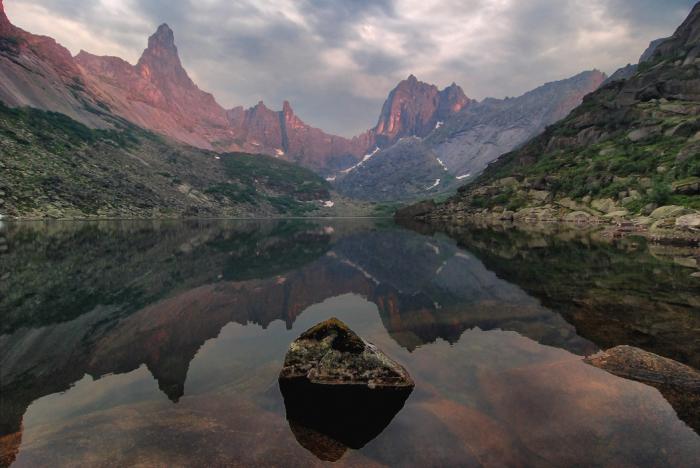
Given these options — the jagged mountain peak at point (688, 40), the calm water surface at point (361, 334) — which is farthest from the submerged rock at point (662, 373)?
the jagged mountain peak at point (688, 40)

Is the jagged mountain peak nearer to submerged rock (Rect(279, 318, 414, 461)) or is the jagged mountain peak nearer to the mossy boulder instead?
the mossy boulder

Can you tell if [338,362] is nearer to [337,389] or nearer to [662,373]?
[337,389]

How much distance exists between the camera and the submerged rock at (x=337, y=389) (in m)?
9.16

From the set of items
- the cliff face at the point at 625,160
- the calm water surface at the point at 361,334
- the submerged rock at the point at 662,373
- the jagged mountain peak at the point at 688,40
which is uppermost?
the jagged mountain peak at the point at 688,40

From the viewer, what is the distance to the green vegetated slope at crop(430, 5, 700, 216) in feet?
312

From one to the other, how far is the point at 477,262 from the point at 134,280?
34.6m

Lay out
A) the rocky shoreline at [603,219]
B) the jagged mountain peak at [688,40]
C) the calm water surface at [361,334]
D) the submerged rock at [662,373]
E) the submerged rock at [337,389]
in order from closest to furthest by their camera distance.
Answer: the calm water surface at [361,334]
the submerged rock at [337,389]
the submerged rock at [662,373]
the rocky shoreline at [603,219]
the jagged mountain peak at [688,40]

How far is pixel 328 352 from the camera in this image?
12.1 m

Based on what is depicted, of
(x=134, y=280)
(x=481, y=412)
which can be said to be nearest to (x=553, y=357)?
(x=481, y=412)

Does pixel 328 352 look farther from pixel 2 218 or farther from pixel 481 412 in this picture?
pixel 2 218

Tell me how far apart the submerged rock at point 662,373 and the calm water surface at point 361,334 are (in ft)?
1.43

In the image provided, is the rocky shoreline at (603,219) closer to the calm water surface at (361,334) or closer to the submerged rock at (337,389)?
the calm water surface at (361,334)

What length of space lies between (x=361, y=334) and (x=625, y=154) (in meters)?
151

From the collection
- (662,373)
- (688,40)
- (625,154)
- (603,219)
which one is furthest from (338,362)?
(688,40)
